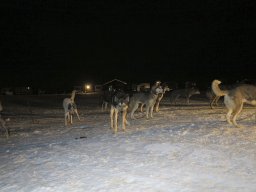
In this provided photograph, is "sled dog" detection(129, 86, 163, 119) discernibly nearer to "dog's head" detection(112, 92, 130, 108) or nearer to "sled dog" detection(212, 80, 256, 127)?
"dog's head" detection(112, 92, 130, 108)

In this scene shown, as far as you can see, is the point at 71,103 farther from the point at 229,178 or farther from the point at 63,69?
the point at 63,69

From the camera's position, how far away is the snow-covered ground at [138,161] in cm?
622

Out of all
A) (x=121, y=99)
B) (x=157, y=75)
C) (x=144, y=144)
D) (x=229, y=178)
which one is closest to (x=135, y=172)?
(x=229, y=178)

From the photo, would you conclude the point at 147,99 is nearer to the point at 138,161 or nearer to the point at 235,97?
the point at 235,97

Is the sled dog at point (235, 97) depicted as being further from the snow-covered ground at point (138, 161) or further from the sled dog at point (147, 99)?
the sled dog at point (147, 99)

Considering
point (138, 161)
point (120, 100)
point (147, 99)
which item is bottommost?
point (138, 161)

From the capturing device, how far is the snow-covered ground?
622 centimetres

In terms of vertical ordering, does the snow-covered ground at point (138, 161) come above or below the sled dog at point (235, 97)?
below

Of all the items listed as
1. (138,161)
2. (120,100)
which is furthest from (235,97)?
(138,161)

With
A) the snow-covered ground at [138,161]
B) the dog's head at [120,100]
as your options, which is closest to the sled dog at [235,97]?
the snow-covered ground at [138,161]

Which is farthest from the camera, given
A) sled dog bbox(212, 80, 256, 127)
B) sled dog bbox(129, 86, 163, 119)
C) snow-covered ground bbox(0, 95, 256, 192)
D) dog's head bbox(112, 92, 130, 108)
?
sled dog bbox(129, 86, 163, 119)

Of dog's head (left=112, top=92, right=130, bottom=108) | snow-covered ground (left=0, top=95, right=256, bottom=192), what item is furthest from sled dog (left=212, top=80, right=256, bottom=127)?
dog's head (left=112, top=92, right=130, bottom=108)

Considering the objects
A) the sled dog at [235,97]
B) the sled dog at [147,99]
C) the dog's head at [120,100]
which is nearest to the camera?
the sled dog at [235,97]

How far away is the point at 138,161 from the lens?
7.77m
